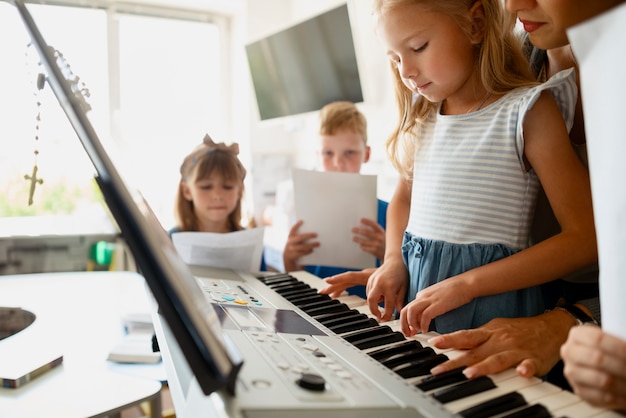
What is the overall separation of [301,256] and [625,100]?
119cm

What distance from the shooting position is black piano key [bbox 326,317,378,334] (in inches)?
31.9

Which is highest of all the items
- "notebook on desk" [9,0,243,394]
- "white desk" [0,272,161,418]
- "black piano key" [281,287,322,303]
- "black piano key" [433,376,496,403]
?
"notebook on desk" [9,0,243,394]

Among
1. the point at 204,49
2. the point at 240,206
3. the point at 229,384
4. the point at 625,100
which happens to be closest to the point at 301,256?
the point at 240,206

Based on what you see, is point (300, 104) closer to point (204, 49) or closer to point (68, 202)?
point (204, 49)

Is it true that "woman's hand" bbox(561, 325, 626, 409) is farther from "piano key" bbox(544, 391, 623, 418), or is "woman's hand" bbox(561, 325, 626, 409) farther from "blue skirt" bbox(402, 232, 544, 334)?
"blue skirt" bbox(402, 232, 544, 334)

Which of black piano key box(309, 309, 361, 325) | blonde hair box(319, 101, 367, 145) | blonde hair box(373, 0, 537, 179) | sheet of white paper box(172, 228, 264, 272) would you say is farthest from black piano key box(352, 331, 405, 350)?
blonde hair box(319, 101, 367, 145)

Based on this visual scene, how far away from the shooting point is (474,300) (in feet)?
2.82

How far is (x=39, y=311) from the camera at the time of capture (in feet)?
4.75

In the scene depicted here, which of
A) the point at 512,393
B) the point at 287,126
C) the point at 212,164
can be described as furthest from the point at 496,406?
the point at 287,126

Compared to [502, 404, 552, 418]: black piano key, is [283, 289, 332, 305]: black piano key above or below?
above

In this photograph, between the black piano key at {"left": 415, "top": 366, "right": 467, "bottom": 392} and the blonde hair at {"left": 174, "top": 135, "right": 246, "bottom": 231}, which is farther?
the blonde hair at {"left": 174, "top": 135, "right": 246, "bottom": 231}

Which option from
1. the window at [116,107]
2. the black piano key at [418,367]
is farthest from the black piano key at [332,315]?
the window at [116,107]

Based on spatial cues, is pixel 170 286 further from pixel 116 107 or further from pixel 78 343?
pixel 116 107

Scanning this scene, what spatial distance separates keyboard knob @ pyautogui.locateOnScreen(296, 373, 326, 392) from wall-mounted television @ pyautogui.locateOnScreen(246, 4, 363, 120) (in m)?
2.16
